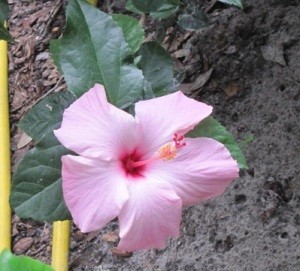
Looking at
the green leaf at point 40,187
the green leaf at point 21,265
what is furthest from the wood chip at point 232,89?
the green leaf at point 21,265

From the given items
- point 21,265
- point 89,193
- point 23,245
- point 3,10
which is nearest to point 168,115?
point 89,193

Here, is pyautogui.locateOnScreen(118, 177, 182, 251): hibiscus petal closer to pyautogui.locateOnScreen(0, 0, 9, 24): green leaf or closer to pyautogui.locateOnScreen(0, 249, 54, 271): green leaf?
pyautogui.locateOnScreen(0, 249, 54, 271): green leaf

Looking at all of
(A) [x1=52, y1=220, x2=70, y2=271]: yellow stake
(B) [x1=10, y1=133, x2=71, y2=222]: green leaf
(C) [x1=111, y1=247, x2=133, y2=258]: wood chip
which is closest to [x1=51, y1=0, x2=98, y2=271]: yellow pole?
(A) [x1=52, y1=220, x2=70, y2=271]: yellow stake

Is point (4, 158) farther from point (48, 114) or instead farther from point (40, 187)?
point (40, 187)

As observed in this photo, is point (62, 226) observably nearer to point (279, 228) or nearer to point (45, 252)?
point (45, 252)

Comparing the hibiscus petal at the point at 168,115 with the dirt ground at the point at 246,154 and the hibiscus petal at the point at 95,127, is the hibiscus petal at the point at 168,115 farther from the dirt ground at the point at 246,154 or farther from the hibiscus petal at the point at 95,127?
the dirt ground at the point at 246,154
